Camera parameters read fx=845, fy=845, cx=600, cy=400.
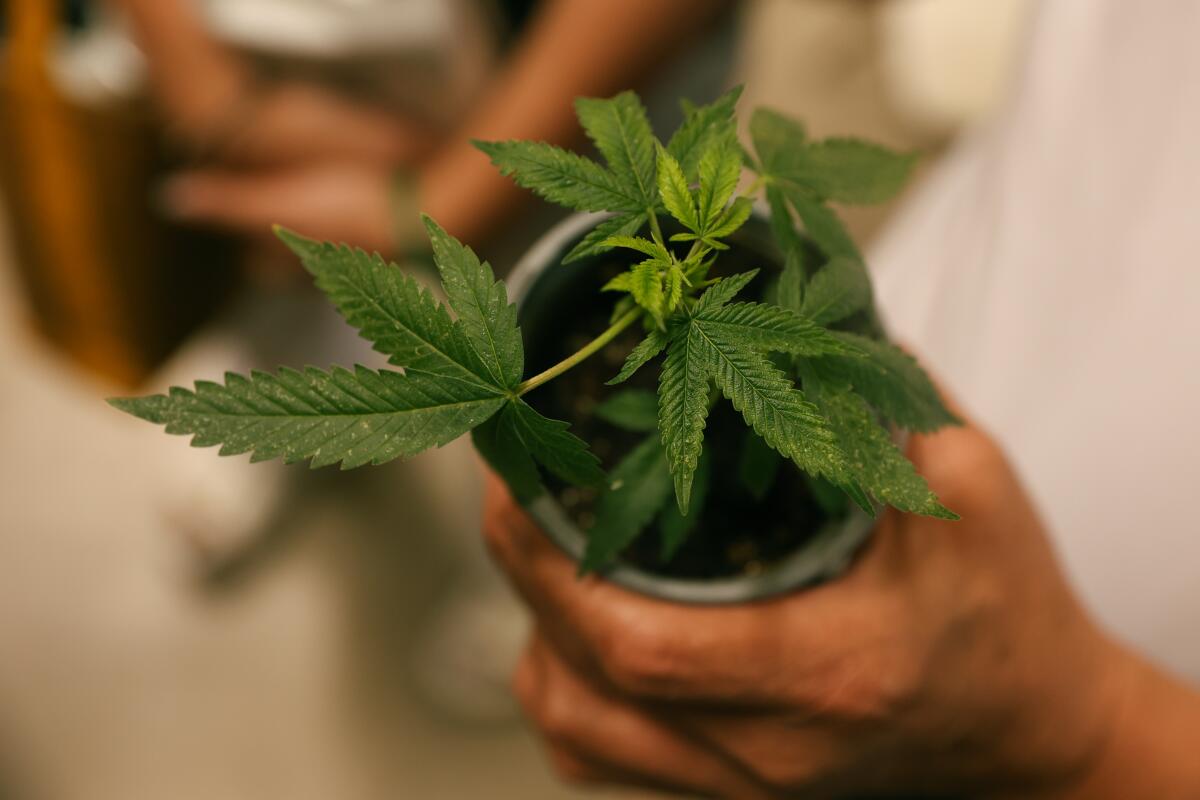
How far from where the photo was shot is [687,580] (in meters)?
0.45

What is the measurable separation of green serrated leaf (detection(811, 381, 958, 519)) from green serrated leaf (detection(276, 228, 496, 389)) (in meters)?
0.13

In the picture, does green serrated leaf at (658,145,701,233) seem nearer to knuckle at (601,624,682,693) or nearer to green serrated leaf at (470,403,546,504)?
green serrated leaf at (470,403,546,504)

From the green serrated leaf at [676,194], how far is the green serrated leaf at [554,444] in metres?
0.09

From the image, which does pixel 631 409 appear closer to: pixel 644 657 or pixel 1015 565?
pixel 644 657

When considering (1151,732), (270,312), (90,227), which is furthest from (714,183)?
(270,312)

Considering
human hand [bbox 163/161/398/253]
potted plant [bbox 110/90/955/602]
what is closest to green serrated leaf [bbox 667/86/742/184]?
potted plant [bbox 110/90/955/602]

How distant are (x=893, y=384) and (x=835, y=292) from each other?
0.05 m

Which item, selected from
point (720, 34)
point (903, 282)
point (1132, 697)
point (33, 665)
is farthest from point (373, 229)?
point (33, 665)

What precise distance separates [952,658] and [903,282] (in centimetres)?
35

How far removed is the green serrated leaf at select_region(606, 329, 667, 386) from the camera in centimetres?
30

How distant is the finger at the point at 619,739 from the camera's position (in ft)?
1.72

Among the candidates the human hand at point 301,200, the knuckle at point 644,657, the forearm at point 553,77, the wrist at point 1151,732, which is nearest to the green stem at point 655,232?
the knuckle at point 644,657

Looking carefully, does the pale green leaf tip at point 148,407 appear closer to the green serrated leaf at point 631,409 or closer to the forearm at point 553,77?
the green serrated leaf at point 631,409

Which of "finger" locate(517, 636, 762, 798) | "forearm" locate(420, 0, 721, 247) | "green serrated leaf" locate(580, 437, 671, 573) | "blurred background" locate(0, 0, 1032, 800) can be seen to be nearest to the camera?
"green serrated leaf" locate(580, 437, 671, 573)
